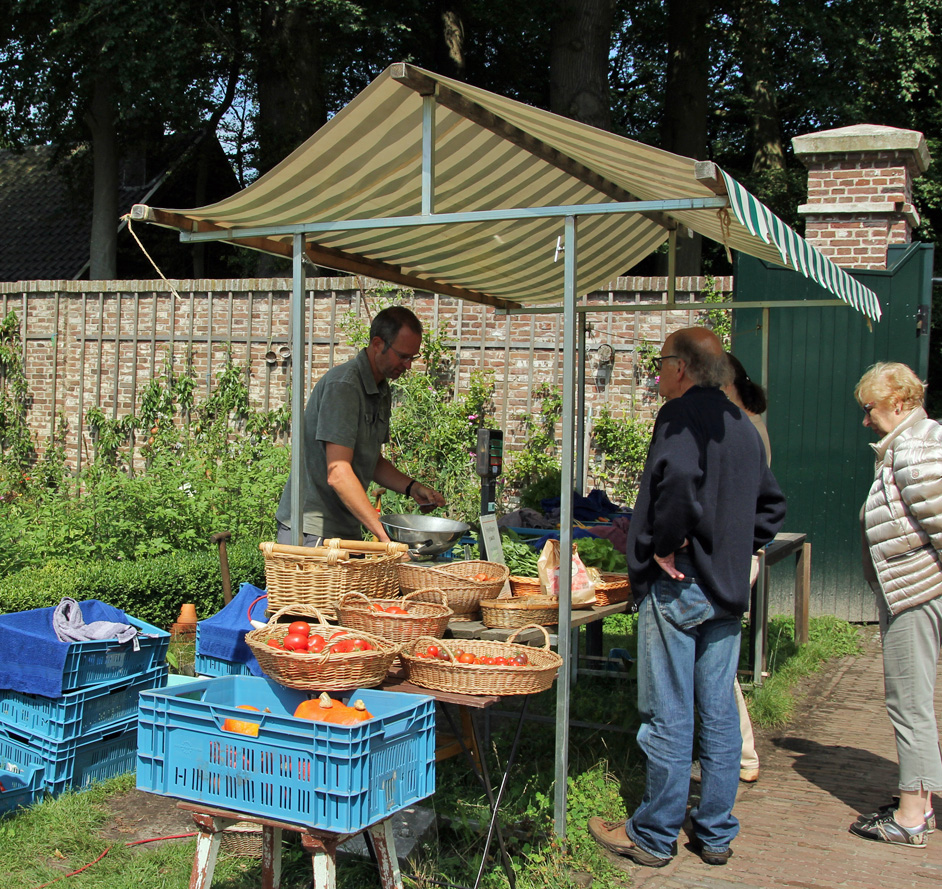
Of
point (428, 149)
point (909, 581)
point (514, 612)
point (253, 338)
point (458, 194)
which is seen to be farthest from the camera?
point (253, 338)

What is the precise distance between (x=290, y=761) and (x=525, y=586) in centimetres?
174

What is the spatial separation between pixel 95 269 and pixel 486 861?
1695cm

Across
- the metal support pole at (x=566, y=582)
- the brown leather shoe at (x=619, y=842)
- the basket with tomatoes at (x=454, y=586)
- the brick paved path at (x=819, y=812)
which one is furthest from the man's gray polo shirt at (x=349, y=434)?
the brick paved path at (x=819, y=812)

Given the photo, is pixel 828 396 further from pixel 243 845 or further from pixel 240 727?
pixel 240 727

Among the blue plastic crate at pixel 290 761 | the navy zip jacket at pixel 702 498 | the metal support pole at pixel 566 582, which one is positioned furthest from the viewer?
the metal support pole at pixel 566 582

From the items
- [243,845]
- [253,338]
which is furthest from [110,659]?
[253,338]

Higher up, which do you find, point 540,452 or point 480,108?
point 480,108

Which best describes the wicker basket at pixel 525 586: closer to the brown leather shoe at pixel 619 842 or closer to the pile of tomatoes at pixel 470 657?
the pile of tomatoes at pixel 470 657

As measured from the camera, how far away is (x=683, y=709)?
12.2 ft

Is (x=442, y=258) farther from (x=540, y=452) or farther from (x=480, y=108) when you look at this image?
(x=540, y=452)

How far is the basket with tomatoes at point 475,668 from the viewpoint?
3252 millimetres

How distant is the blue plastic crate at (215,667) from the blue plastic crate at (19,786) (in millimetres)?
765

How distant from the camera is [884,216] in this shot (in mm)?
8164

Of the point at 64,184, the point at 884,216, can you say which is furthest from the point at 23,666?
the point at 64,184
